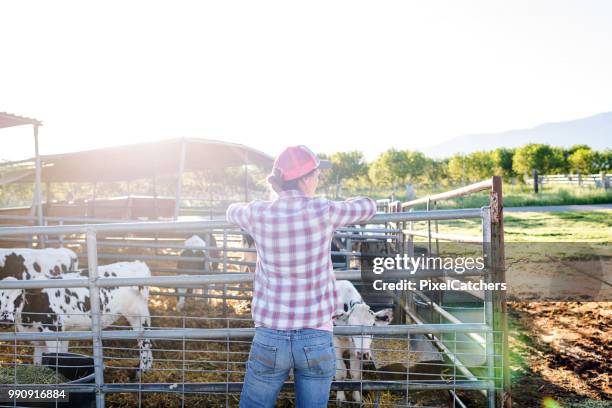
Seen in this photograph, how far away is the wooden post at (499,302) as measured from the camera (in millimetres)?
2975

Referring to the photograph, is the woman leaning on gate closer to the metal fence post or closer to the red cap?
the red cap

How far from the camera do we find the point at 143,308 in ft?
19.2

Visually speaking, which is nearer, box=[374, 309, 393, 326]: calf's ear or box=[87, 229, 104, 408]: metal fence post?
box=[87, 229, 104, 408]: metal fence post

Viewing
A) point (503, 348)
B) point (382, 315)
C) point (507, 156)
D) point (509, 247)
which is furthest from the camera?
point (507, 156)

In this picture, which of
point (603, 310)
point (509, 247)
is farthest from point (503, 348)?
point (509, 247)

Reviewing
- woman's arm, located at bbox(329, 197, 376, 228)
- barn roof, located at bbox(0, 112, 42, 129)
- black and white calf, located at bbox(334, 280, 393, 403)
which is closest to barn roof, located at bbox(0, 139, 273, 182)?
barn roof, located at bbox(0, 112, 42, 129)

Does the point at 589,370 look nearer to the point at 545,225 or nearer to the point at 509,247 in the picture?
the point at 509,247

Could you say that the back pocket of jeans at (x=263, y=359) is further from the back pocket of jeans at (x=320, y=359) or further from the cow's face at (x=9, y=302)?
the cow's face at (x=9, y=302)

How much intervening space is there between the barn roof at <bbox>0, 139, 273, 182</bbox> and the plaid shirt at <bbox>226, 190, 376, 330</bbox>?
893 centimetres

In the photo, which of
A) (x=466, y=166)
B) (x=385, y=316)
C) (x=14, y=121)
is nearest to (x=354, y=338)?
(x=385, y=316)

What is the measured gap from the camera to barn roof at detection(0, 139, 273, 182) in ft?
38.8

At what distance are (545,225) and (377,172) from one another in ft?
177

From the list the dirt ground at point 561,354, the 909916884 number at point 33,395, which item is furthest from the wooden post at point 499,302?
the 909916884 number at point 33,395

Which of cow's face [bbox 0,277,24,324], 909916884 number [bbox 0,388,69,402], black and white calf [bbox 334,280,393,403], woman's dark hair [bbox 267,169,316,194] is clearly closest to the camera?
woman's dark hair [bbox 267,169,316,194]
